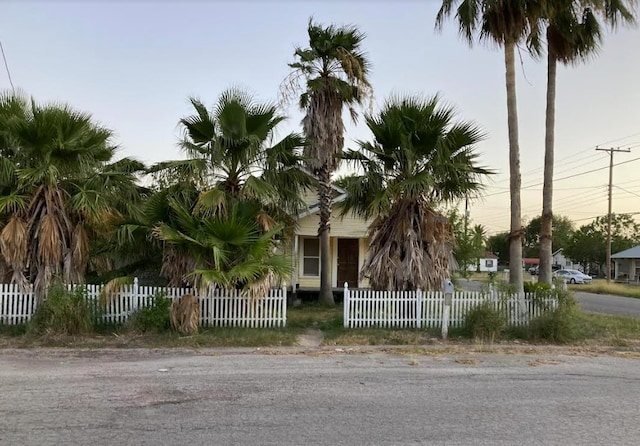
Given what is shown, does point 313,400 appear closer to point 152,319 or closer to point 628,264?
→ point 152,319

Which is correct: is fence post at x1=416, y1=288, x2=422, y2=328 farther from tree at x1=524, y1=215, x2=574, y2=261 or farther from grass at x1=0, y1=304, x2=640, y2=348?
tree at x1=524, y1=215, x2=574, y2=261

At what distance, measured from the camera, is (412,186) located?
11.5 metres

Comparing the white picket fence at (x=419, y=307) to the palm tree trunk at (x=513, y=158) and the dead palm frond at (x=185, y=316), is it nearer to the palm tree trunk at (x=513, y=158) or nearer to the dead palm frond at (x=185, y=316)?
the palm tree trunk at (x=513, y=158)

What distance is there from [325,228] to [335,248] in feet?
8.07

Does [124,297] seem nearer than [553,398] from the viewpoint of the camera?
No

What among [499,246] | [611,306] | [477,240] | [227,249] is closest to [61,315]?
[227,249]

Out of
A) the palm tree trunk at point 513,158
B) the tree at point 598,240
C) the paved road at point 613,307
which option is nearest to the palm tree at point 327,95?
the palm tree trunk at point 513,158

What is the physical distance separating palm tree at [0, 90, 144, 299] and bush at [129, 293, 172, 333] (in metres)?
2.08

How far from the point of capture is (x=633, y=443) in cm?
461

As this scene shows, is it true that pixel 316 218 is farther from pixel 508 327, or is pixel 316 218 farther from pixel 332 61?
pixel 508 327

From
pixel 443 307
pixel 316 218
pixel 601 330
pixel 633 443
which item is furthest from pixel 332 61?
pixel 633 443

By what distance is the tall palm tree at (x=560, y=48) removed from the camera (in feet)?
44.6

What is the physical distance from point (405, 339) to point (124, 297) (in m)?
6.14

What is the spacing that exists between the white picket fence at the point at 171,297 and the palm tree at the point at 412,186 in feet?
8.95
